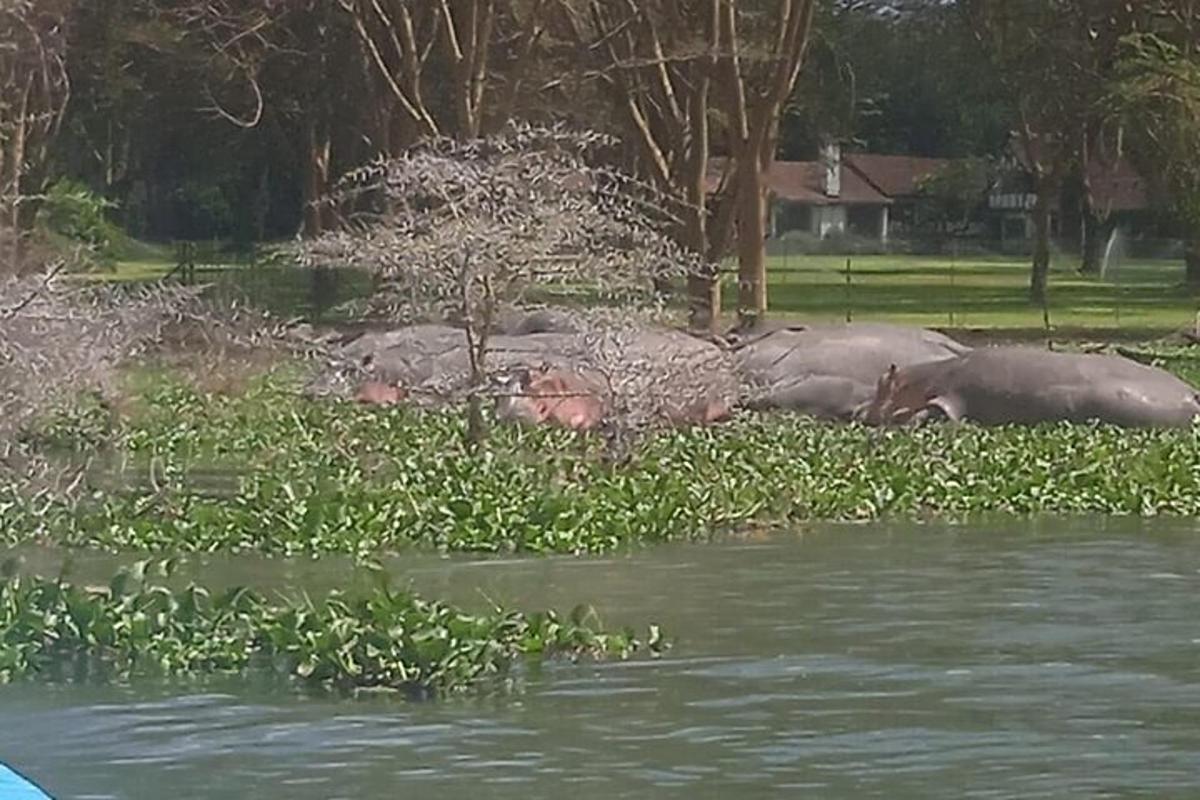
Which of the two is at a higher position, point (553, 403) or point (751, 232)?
point (751, 232)

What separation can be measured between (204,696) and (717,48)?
83.7 feet

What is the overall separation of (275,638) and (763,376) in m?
14.8

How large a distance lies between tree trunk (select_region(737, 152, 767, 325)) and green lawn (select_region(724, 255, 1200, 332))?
22.4ft

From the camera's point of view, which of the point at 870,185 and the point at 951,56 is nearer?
the point at 951,56

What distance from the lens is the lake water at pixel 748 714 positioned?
38.5 feet

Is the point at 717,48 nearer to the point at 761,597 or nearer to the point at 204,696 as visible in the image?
the point at 761,597

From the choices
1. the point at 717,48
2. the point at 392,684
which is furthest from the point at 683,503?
the point at 717,48

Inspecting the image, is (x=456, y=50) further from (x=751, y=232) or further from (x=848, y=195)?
(x=848, y=195)

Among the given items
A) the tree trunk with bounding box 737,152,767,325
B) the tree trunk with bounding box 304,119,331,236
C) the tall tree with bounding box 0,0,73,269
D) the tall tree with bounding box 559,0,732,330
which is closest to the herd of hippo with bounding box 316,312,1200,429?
the tree trunk with bounding box 737,152,767,325

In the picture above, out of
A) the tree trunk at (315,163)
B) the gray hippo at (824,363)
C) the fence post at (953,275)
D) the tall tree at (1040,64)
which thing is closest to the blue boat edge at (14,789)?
the gray hippo at (824,363)

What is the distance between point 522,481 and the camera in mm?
20516

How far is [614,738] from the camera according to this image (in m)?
12.5

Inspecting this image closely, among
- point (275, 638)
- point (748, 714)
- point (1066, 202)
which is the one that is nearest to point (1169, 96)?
point (275, 638)

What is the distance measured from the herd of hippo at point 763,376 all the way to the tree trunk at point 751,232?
22.7ft
